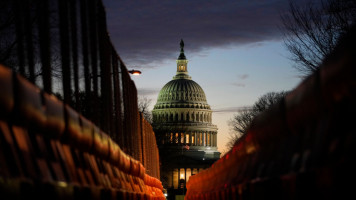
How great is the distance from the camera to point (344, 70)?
3.40m

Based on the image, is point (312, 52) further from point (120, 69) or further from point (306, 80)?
point (306, 80)

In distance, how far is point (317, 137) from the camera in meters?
4.11

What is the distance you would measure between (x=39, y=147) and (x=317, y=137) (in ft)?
4.95

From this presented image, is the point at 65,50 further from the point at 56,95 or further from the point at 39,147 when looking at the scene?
the point at 39,147

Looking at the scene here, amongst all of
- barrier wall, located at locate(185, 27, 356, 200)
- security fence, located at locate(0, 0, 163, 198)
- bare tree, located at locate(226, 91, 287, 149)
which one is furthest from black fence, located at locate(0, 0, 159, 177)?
bare tree, located at locate(226, 91, 287, 149)

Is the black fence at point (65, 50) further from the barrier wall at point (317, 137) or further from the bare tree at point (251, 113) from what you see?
the bare tree at point (251, 113)

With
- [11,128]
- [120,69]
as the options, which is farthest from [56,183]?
[120,69]

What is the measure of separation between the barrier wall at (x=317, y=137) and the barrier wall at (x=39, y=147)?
1.23 metres

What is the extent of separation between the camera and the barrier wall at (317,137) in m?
3.25

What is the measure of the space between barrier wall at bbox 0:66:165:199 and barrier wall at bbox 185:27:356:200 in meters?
1.23

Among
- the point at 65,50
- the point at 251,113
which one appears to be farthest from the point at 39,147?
the point at 251,113

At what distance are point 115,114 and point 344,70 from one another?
10780mm

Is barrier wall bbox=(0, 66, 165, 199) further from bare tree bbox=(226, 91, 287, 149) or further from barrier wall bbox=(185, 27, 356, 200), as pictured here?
bare tree bbox=(226, 91, 287, 149)

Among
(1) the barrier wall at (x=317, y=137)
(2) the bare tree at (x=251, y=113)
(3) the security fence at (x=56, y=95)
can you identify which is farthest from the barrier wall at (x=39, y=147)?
(2) the bare tree at (x=251, y=113)
